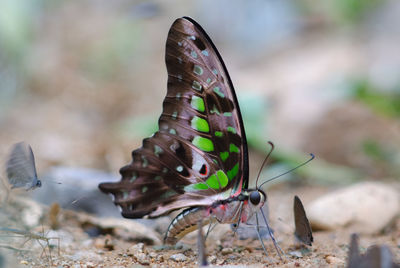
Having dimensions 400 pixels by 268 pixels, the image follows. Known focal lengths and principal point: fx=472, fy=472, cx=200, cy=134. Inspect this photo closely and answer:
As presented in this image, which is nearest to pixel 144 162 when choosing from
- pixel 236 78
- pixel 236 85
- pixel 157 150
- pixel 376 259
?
pixel 157 150

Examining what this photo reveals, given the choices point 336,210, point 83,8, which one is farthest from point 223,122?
point 83,8

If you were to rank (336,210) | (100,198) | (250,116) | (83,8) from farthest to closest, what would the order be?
(83,8) → (250,116) → (100,198) → (336,210)

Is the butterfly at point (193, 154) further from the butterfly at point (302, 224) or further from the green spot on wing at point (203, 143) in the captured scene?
the butterfly at point (302, 224)

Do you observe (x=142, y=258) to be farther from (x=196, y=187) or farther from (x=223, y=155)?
(x=223, y=155)

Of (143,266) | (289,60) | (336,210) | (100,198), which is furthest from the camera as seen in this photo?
(289,60)

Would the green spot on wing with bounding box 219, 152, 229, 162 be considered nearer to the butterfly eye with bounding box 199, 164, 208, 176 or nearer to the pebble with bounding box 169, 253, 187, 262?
the butterfly eye with bounding box 199, 164, 208, 176

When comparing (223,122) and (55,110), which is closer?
(223,122)

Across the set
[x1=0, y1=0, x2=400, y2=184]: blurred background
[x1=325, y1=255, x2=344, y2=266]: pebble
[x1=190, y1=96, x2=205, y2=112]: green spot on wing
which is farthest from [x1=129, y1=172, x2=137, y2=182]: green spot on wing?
[x1=0, y1=0, x2=400, y2=184]: blurred background

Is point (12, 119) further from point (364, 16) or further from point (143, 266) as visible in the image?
point (364, 16)
